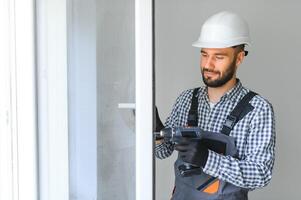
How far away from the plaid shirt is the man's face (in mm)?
79

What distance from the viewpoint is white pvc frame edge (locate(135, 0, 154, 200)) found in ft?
4.19

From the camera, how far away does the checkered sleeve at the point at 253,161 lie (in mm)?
1433

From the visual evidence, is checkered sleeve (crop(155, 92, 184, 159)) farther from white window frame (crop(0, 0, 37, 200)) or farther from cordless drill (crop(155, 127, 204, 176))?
white window frame (crop(0, 0, 37, 200))

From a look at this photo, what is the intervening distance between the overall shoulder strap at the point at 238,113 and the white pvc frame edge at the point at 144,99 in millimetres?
386

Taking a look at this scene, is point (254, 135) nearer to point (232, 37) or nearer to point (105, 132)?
point (232, 37)

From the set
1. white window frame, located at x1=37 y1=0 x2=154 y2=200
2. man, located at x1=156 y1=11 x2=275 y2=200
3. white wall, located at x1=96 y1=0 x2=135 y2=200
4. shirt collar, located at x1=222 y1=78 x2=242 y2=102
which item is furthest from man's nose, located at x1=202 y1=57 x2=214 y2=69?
white window frame, located at x1=37 y1=0 x2=154 y2=200

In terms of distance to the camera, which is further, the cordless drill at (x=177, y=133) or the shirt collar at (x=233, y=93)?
the shirt collar at (x=233, y=93)

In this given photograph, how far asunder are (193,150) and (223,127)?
0.67 feet

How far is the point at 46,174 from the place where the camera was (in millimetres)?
1671

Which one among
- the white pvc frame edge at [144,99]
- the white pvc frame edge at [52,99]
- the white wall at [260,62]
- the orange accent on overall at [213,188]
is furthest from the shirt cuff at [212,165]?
the white wall at [260,62]

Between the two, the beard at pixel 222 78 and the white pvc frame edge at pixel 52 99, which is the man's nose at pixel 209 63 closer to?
the beard at pixel 222 78

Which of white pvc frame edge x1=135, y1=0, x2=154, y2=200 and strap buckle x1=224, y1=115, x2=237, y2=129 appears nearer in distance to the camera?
white pvc frame edge x1=135, y1=0, x2=154, y2=200

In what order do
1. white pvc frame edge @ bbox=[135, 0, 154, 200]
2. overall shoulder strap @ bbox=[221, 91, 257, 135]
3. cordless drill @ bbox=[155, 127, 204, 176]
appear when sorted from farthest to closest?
overall shoulder strap @ bbox=[221, 91, 257, 135] < cordless drill @ bbox=[155, 127, 204, 176] < white pvc frame edge @ bbox=[135, 0, 154, 200]

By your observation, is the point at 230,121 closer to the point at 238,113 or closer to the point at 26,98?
the point at 238,113
